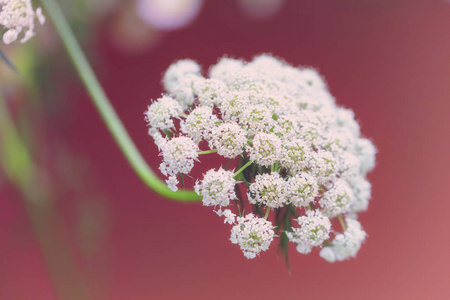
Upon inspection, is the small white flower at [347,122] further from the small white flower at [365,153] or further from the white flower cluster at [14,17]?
the white flower cluster at [14,17]

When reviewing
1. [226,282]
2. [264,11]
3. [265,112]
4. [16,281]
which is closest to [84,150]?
[16,281]

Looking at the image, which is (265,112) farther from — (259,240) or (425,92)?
(425,92)

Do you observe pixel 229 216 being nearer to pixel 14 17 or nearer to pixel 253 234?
pixel 253 234

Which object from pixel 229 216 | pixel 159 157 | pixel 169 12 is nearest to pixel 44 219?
pixel 159 157

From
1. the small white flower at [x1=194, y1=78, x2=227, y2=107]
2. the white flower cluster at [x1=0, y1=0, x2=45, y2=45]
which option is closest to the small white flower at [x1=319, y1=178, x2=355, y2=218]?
the small white flower at [x1=194, y1=78, x2=227, y2=107]

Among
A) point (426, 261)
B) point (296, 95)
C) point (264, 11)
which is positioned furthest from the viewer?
point (264, 11)

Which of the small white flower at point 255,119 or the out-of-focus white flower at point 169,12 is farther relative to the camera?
the out-of-focus white flower at point 169,12

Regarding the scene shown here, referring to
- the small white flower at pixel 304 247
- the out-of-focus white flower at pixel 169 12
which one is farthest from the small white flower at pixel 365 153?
the out-of-focus white flower at pixel 169 12
